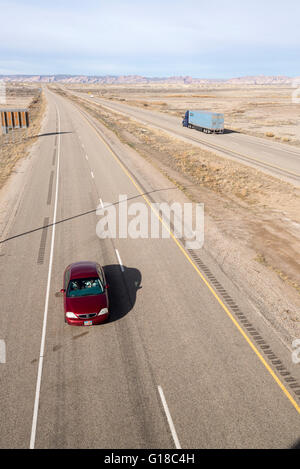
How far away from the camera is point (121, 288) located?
1544 cm

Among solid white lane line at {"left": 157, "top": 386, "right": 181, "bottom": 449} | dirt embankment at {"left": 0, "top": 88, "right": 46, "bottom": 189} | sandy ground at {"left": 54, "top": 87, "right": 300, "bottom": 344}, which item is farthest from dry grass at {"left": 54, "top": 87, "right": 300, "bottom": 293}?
dirt embankment at {"left": 0, "top": 88, "right": 46, "bottom": 189}

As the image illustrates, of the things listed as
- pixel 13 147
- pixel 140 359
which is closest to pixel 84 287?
pixel 140 359

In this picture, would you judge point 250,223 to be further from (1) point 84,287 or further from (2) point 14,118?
(2) point 14,118

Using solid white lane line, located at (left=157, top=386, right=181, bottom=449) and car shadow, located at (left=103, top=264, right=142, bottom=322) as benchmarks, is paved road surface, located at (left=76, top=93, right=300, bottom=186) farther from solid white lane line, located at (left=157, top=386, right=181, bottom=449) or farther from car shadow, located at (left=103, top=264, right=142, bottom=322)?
solid white lane line, located at (left=157, top=386, right=181, bottom=449)

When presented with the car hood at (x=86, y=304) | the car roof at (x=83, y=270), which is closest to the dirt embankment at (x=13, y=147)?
the car roof at (x=83, y=270)

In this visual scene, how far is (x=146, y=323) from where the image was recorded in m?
13.1

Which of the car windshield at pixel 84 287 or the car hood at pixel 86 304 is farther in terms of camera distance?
the car windshield at pixel 84 287

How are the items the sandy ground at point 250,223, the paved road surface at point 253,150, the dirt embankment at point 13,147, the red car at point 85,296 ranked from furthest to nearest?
the paved road surface at point 253,150 < the dirt embankment at point 13,147 < the sandy ground at point 250,223 < the red car at point 85,296

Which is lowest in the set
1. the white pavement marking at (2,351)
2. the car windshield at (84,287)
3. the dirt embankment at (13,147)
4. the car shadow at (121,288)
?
the white pavement marking at (2,351)

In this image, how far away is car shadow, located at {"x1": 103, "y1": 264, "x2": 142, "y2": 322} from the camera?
1394 centimetres

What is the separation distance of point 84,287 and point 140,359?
3.85 meters

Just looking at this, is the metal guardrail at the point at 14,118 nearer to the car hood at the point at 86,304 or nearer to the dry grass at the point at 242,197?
the dry grass at the point at 242,197

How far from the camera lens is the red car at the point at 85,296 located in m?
12.7
